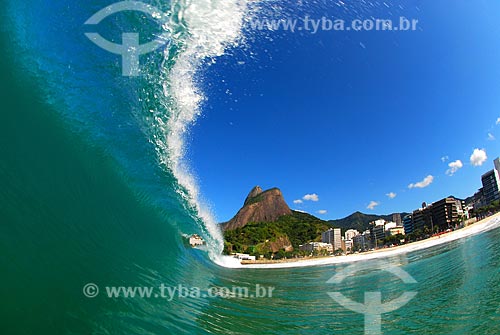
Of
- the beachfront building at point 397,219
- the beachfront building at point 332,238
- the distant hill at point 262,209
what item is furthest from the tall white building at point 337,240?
the beachfront building at point 397,219

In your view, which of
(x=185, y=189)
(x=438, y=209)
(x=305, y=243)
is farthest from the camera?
(x=305, y=243)

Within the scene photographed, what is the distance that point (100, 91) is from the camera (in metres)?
8.04

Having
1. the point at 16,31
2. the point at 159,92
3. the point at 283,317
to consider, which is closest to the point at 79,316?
the point at 283,317

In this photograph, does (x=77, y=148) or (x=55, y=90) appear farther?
(x=77, y=148)

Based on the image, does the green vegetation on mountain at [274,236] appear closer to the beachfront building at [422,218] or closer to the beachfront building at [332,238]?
the beachfront building at [332,238]

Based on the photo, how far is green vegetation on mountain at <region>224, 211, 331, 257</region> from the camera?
71312mm

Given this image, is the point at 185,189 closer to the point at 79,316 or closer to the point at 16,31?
the point at 16,31

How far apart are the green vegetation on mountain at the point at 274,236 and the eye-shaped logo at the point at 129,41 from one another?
5405 cm

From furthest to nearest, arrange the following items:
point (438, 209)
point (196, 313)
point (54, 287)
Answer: point (438, 209)
point (196, 313)
point (54, 287)

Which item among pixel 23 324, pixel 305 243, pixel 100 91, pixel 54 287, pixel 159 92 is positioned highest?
pixel 305 243

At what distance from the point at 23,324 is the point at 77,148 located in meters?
5.65

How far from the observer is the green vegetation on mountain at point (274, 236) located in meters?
71.3

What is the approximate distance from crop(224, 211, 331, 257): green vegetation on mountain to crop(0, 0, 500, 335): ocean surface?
2056 inches

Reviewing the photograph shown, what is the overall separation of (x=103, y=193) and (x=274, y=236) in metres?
78.7
